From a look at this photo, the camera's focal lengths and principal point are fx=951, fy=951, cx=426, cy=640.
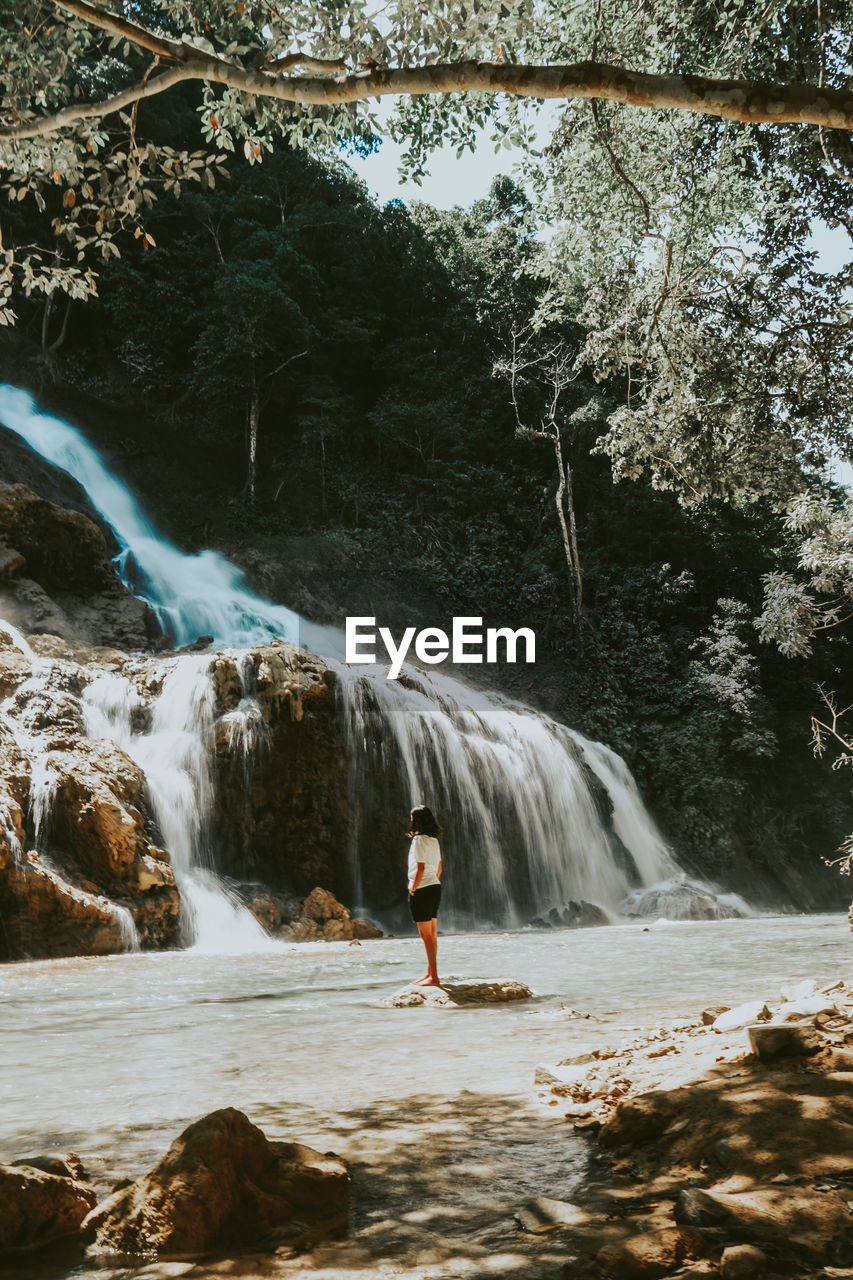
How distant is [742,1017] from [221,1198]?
2.91m

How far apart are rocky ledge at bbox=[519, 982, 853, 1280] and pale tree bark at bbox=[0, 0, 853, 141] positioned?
3.82 m

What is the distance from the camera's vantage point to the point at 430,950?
299 inches

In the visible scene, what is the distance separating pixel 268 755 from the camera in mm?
16469

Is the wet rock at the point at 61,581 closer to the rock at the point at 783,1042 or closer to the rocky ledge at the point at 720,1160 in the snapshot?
the rocky ledge at the point at 720,1160

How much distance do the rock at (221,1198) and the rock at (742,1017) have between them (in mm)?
2413

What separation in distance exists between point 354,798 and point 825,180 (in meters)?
12.2

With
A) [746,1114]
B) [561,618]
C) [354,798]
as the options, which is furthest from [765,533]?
[746,1114]

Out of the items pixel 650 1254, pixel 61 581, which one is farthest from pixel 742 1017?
pixel 61 581

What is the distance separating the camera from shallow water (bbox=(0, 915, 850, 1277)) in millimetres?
3006

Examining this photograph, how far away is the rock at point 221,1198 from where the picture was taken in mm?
2557

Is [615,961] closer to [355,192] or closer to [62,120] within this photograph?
[62,120]

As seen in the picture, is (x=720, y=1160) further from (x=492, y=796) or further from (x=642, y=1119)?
(x=492, y=796)

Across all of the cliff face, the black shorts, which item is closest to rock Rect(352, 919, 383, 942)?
the cliff face

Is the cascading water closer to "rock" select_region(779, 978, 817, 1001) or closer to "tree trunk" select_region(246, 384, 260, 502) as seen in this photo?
"tree trunk" select_region(246, 384, 260, 502)
